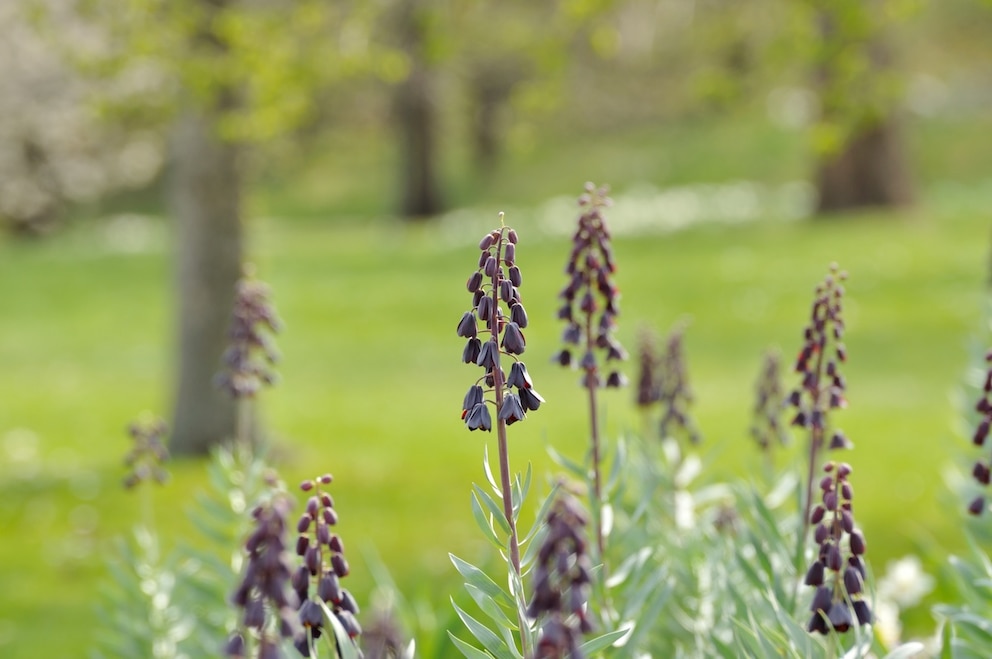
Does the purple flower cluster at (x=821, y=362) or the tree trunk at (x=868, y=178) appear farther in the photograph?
the tree trunk at (x=868, y=178)

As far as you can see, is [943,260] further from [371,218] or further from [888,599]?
[371,218]

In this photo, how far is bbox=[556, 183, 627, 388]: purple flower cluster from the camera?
3184 mm

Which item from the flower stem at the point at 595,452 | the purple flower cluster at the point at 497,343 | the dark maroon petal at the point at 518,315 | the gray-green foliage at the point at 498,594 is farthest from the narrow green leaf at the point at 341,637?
the flower stem at the point at 595,452

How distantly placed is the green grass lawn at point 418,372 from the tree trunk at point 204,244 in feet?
2.92

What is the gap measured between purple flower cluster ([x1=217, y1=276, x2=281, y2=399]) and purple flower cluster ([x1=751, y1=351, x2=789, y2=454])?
5.36 feet

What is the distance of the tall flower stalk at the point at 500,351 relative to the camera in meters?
2.50

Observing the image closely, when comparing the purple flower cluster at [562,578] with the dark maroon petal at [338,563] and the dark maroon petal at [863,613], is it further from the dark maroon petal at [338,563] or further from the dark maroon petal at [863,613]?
the dark maroon petal at [863,613]

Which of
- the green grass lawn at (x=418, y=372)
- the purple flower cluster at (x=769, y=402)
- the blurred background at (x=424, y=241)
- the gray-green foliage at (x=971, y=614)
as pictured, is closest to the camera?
the gray-green foliage at (x=971, y=614)

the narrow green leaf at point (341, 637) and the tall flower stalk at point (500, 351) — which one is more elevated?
the tall flower stalk at point (500, 351)

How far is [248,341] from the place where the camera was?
4164 mm

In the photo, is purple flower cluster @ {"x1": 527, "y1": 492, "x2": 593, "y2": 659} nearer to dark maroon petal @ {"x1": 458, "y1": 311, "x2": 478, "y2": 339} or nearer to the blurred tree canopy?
dark maroon petal @ {"x1": 458, "y1": 311, "x2": 478, "y2": 339}

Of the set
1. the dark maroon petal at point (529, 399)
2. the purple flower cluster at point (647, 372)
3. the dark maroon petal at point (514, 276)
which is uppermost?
the purple flower cluster at point (647, 372)

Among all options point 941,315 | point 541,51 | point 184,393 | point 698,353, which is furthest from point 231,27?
point 941,315

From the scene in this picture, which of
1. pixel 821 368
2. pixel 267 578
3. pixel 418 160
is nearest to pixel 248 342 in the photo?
pixel 821 368
